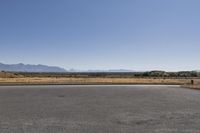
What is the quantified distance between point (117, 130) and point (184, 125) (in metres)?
3.25

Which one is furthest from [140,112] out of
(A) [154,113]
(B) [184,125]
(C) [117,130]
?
(C) [117,130]

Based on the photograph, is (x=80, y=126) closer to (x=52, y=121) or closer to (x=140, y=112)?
(x=52, y=121)

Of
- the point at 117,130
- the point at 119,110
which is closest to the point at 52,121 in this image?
the point at 117,130

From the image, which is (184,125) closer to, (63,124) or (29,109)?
(63,124)

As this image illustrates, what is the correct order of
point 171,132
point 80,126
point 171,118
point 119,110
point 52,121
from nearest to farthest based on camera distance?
1. point 171,132
2. point 80,126
3. point 52,121
4. point 171,118
5. point 119,110

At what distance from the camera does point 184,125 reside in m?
14.1

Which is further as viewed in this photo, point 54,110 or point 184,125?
point 54,110

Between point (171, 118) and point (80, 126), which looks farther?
point (171, 118)

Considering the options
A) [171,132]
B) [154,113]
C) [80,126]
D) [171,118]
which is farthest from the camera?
[154,113]

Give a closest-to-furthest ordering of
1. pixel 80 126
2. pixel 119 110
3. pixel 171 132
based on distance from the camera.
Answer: pixel 171 132, pixel 80 126, pixel 119 110

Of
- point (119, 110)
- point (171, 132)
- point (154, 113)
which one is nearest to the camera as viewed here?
point (171, 132)

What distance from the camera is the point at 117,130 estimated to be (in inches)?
511

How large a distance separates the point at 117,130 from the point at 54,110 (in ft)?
22.9

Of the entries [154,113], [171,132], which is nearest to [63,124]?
[171,132]
